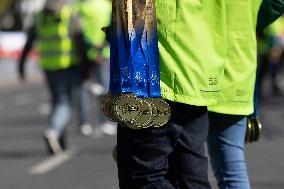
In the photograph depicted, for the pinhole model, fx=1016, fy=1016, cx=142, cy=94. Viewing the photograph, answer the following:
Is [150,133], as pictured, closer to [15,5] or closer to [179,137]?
[179,137]

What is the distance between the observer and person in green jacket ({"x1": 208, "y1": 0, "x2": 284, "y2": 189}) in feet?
14.0

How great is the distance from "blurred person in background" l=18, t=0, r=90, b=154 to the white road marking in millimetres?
94

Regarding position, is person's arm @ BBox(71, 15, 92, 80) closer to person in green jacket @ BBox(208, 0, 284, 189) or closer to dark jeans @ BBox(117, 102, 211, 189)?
person in green jacket @ BBox(208, 0, 284, 189)

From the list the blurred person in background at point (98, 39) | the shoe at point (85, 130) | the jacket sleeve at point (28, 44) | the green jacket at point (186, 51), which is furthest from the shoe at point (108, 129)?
the green jacket at point (186, 51)

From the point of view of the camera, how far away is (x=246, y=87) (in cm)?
435

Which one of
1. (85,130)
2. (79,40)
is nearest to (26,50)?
(79,40)

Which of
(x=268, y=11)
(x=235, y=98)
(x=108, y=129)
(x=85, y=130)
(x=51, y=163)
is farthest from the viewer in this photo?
(x=108, y=129)

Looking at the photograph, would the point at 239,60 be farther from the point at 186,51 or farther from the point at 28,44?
the point at 28,44

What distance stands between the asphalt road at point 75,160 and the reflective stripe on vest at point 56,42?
89cm

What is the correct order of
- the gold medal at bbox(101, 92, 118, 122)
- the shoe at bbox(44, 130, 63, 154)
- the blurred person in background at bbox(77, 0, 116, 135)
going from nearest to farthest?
the gold medal at bbox(101, 92, 118, 122) → the shoe at bbox(44, 130, 63, 154) → the blurred person in background at bbox(77, 0, 116, 135)

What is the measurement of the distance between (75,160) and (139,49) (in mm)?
5750

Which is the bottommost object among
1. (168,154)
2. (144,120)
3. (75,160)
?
(75,160)

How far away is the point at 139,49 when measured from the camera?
3.61 m

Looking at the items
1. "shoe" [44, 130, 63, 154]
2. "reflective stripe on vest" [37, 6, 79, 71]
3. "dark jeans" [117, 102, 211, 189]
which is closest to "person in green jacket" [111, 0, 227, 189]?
"dark jeans" [117, 102, 211, 189]
